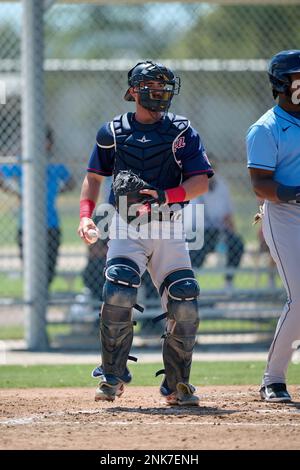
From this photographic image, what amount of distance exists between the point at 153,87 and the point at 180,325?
1387 millimetres

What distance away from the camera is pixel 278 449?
4.16 m

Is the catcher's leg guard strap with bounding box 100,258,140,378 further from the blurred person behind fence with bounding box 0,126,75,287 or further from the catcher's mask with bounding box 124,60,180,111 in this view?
the blurred person behind fence with bounding box 0,126,75,287

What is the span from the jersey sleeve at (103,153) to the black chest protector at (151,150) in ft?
0.17

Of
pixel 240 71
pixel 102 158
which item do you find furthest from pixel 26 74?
pixel 102 158

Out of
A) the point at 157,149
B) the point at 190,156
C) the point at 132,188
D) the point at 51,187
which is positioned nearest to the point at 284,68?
the point at 190,156

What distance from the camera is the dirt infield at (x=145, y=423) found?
4312 millimetres

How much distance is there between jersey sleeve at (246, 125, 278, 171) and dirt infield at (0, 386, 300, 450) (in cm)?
139

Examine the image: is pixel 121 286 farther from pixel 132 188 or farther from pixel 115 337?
pixel 132 188

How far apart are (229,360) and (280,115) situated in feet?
12.6

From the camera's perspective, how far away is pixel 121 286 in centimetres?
536

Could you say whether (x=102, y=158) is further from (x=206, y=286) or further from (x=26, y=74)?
(x=206, y=286)

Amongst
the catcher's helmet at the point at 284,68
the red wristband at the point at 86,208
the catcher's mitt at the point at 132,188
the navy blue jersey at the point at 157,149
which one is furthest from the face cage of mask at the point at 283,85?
the red wristband at the point at 86,208

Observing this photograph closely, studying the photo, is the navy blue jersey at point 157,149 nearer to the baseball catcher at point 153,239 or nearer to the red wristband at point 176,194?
the baseball catcher at point 153,239

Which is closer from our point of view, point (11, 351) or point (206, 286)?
point (11, 351)
